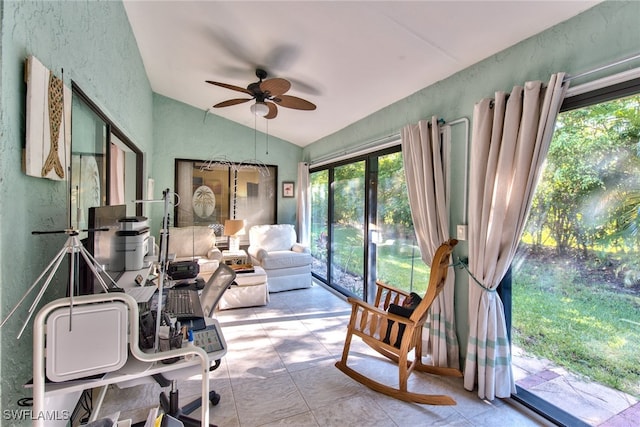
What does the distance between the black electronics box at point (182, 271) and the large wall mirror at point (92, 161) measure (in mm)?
720

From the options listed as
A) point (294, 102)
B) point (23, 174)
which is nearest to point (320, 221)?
point (294, 102)

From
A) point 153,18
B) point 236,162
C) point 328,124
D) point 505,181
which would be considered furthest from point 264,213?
point 505,181

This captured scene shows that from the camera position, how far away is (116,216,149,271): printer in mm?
1813

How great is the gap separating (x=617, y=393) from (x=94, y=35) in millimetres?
3603

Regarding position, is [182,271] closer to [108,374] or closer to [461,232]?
[108,374]

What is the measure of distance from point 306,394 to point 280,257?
243 cm

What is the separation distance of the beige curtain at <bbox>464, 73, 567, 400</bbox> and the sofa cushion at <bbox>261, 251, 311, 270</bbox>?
276 centimetres

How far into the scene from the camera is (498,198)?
1925 millimetres

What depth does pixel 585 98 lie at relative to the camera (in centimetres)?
164

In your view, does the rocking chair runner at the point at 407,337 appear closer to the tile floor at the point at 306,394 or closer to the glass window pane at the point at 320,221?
the tile floor at the point at 306,394

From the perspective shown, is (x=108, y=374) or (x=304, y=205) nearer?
(x=108, y=374)

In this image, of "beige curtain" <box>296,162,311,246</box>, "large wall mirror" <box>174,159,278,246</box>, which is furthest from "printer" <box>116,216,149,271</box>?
"beige curtain" <box>296,162,311,246</box>

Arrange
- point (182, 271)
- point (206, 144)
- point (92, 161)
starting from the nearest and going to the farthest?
point (92, 161) < point (182, 271) < point (206, 144)

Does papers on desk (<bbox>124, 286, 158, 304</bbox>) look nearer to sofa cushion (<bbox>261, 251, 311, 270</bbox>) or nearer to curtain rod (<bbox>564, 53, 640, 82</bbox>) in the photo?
curtain rod (<bbox>564, 53, 640, 82</bbox>)
